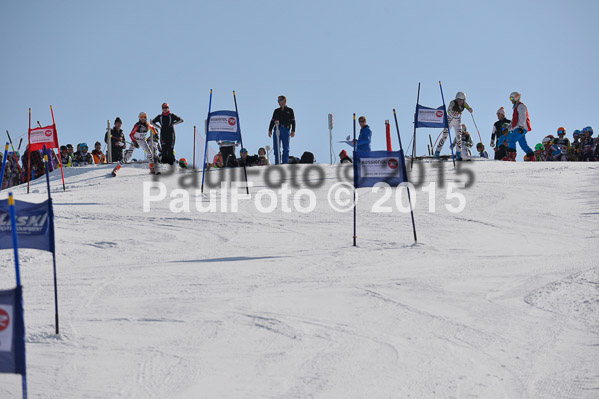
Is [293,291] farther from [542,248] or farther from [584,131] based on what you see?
[584,131]

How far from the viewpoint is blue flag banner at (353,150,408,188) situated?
1022cm

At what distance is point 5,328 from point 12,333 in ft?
0.16

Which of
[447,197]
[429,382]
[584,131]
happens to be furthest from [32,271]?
[584,131]

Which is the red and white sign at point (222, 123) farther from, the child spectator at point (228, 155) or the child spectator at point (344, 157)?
the child spectator at point (344, 157)

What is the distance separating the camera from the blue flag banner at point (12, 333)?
405 cm

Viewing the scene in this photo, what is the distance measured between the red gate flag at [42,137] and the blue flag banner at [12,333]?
12.1 metres

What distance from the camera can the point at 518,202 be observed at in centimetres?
1421

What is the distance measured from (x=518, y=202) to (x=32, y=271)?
932cm

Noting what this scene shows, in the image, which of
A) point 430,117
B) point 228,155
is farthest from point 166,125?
point 430,117

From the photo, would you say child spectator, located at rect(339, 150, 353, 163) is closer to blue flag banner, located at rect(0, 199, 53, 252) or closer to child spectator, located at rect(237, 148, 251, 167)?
child spectator, located at rect(237, 148, 251, 167)

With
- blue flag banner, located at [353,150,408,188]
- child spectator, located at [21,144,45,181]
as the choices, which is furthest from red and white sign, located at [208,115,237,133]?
child spectator, located at [21,144,45,181]

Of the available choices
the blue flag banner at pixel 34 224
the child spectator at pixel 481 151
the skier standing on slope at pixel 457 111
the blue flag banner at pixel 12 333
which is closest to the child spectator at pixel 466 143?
the skier standing on slope at pixel 457 111

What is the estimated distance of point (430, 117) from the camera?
17.6 meters

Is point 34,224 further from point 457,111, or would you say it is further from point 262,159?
point 262,159
